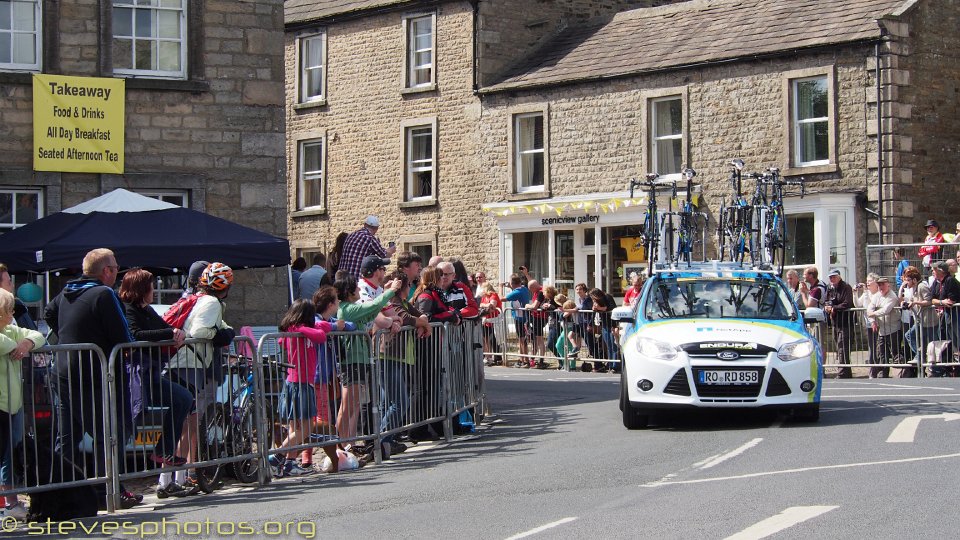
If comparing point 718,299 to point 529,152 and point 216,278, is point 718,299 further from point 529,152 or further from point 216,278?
point 529,152

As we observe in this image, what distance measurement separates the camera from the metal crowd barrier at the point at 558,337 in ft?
85.2

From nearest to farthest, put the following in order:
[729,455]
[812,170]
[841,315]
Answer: [729,455] < [841,315] < [812,170]

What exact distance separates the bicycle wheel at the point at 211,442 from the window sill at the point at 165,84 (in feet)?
31.5

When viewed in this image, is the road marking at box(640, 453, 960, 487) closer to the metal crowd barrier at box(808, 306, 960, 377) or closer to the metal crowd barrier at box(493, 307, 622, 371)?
the metal crowd barrier at box(808, 306, 960, 377)

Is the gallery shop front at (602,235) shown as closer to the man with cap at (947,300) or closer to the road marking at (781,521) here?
the man with cap at (947,300)

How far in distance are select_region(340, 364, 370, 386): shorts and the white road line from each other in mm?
3218

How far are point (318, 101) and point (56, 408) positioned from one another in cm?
3224

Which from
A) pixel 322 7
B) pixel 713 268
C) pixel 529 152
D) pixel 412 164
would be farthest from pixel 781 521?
pixel 322 7

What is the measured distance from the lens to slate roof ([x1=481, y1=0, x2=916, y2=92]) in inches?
1218

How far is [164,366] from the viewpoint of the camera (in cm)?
1102

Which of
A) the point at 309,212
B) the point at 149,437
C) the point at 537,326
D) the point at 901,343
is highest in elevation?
the point at 309,212

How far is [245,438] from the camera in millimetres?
11773

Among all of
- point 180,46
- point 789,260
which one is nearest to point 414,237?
point 789,260

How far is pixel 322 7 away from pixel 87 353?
3277 cm
